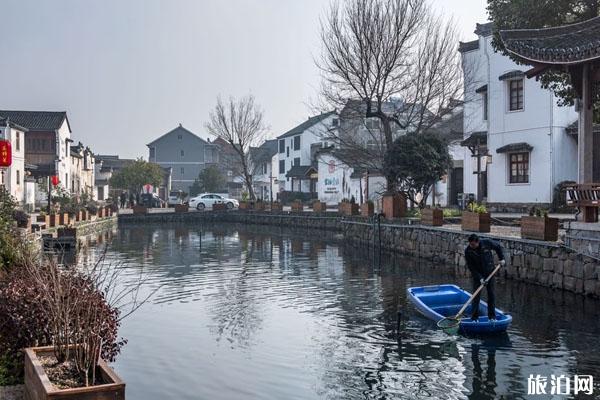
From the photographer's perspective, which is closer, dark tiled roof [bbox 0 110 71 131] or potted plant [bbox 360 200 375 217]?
potted plant [bbox 360 200 375 217]

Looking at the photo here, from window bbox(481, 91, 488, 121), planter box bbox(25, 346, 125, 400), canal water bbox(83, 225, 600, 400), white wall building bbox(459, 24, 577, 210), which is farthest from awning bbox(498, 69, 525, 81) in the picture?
planter box bbox(25, 346, 125, 400)

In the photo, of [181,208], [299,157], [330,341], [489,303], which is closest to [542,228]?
[489,303]

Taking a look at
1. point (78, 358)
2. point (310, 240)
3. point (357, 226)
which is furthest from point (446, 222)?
point (78, 358)

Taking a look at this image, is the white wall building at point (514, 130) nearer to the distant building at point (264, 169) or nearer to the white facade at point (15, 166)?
the white facade at point (15, 166)

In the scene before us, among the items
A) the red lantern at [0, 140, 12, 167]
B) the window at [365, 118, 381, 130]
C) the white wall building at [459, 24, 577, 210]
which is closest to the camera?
the red lantern at [0, 140, 12, 167]

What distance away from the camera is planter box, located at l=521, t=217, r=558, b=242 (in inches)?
666

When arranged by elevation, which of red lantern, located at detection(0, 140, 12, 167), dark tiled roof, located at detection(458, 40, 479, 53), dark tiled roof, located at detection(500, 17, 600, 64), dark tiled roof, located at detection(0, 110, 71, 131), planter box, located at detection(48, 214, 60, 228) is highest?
dark tiled roof, located at detection(458, 40, 479, 53)

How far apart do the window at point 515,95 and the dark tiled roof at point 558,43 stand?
587 inches

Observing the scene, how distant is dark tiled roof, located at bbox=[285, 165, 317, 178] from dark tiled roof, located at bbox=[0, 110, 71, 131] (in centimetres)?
2339

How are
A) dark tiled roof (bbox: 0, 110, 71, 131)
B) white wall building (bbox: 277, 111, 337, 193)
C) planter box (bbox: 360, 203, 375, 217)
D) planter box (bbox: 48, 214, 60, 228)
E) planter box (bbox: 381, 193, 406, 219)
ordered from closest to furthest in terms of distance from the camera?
planter box (bbox: 381, 193, 406, 219)
planter box (bbox: 48, 214, 60, 228)
planter box (bbox: 360, 203, 375, 217)
dark tiled roof (bbox: 0, 110, 71, 131)
white wall building (bbox: 277, 111, 337, 193)

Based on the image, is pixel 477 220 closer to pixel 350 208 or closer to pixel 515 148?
pixel 515 148

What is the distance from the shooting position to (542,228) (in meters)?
17.0

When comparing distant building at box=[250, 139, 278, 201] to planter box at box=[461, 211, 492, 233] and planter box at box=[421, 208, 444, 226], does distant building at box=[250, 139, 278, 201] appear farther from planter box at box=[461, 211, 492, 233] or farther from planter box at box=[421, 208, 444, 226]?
planter box at box=[461, 211, 492, 233]

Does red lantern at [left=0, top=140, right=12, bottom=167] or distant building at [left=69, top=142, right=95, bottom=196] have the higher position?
distant building at [left=69, top=142, right=95, bottom=196]
